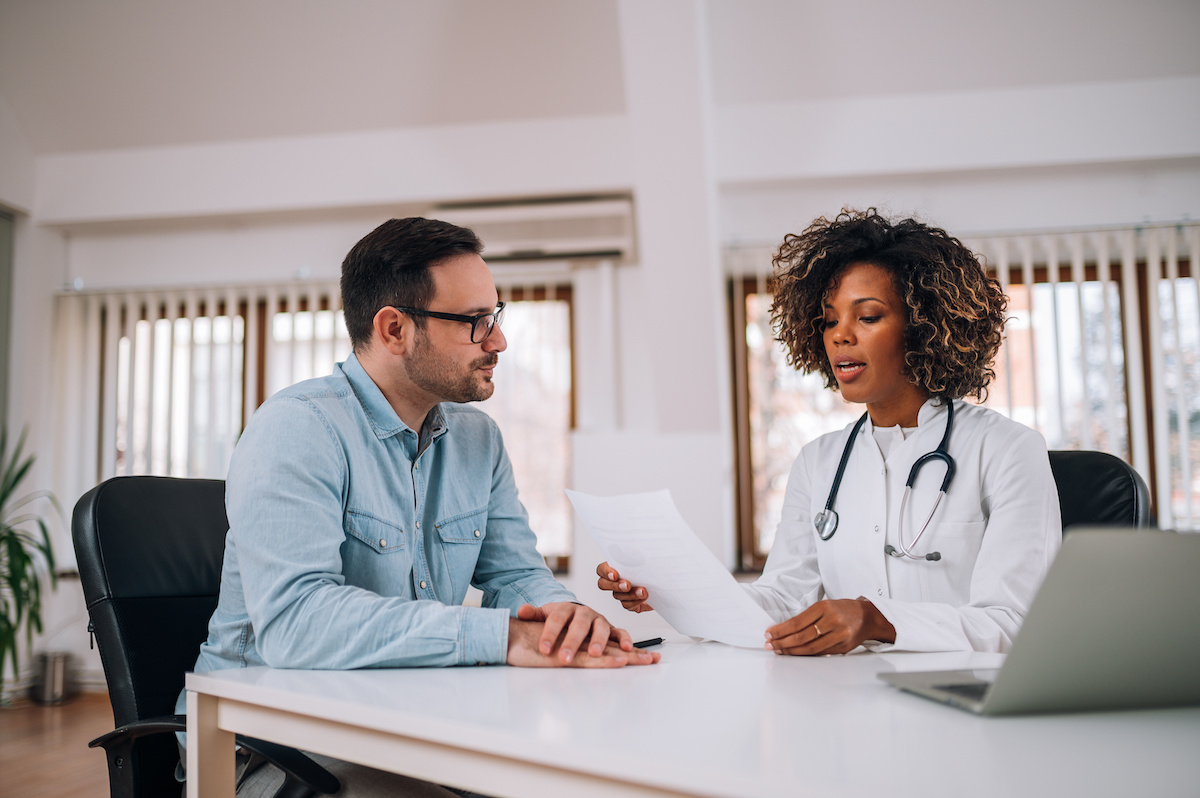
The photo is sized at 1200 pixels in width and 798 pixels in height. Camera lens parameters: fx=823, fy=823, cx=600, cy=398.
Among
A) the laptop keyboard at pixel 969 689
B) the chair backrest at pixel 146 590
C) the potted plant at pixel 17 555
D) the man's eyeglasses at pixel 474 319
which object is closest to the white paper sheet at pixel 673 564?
the laptop keyboard at pixel 969 689

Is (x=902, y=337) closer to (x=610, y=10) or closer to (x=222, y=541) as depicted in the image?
(x=222, y=541)

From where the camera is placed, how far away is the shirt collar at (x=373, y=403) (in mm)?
1375

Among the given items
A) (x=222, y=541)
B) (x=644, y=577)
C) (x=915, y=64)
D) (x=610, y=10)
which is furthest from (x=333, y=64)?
(x=644, y=577)

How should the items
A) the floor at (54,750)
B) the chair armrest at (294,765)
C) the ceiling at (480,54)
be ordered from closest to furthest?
the chair armrest at (294,765) < the floor at (54,750) < the ceiling at (480,54)

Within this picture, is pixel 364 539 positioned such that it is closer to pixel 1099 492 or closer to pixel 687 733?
pixel 687 733

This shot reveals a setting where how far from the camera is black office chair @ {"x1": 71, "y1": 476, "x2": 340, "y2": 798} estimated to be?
4.06ft

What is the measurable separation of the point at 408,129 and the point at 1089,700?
419cm

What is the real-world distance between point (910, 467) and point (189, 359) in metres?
4.41

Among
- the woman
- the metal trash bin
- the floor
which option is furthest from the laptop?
the metal trash bin

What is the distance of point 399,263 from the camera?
146 centimetres

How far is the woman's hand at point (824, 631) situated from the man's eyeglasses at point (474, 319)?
0.72 meters

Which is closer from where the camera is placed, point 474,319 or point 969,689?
point 969,689

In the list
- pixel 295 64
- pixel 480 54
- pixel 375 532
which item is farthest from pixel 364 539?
pixel 295 64

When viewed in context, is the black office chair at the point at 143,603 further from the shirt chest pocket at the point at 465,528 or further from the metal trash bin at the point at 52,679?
the metal trash bin at the point at 52,679
